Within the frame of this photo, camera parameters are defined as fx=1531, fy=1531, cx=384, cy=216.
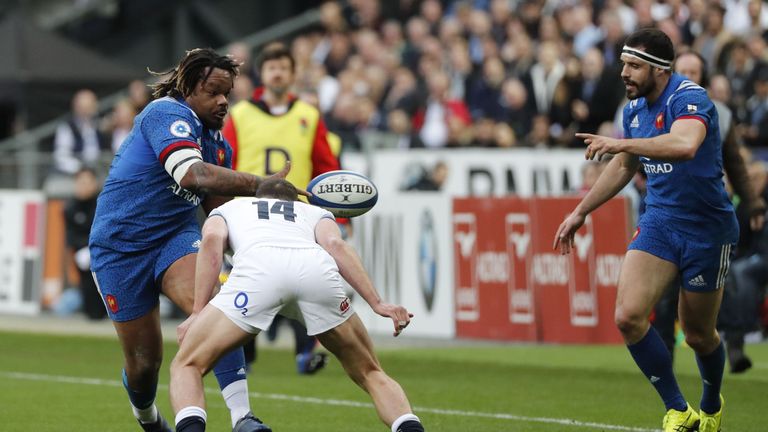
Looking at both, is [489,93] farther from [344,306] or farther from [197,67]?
[344,306]

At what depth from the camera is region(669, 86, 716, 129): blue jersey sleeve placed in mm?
8438

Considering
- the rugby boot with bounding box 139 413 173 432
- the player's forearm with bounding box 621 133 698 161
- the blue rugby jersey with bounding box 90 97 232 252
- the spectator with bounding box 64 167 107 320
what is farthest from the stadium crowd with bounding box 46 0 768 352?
the blue rugby jersey with bounding box 90 97 232 252

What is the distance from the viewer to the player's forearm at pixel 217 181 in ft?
25.8

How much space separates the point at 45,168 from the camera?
826 inches

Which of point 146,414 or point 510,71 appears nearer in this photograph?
point 146,414

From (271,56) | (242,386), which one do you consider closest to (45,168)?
(271,56)

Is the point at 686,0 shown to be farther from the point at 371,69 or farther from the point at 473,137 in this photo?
the point at 371,69

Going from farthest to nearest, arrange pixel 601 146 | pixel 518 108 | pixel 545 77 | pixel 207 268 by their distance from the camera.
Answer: pixel 518 108 < pixel 545 77 < pixel 601 146 < pixel 207 268

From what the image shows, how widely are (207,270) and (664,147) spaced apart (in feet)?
8.23

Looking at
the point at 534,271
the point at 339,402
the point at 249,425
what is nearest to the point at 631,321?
the point at 249,425

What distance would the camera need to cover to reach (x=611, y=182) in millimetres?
9016

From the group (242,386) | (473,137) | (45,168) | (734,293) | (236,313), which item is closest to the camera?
(236,313)

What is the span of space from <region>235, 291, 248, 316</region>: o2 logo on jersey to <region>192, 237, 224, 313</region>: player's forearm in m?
0.19

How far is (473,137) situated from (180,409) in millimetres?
11845
